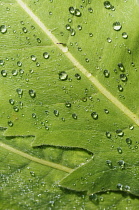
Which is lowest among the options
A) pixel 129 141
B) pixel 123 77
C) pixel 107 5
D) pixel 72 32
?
pixel 129 141

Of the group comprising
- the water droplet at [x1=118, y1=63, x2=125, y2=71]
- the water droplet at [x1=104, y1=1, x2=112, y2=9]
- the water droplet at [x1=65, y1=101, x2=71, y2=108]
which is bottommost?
the water droplet at [x1=65, y1=101, x2=71, y2=108]

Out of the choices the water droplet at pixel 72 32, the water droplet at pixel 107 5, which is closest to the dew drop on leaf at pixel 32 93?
the water droplet at pixel 72 32

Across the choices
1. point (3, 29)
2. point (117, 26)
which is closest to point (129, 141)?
point (117, 26)

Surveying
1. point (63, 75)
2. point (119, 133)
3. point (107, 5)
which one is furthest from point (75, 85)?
point (107, 5)

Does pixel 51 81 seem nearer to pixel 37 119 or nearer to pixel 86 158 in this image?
pixel 37 119

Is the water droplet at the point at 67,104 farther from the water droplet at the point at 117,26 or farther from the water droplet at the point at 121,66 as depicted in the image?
the water droplet at the point at 117,26

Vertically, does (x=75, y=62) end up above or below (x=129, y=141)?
above

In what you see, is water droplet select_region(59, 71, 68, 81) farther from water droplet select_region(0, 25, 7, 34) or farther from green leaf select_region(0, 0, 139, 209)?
water droplet select_region(0, 25, 7, 34)

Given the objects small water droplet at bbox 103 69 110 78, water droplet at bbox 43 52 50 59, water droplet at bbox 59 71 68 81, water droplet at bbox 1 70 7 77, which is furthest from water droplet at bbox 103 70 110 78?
water droplet at bbox 1 70 7 77

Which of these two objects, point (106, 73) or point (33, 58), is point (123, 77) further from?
point (33, 58)
